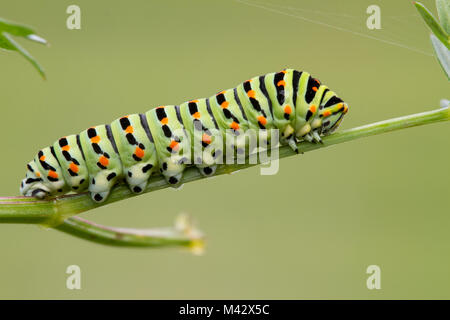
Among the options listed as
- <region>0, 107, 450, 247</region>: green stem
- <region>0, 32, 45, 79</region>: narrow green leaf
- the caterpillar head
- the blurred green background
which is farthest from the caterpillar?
the blurred green background

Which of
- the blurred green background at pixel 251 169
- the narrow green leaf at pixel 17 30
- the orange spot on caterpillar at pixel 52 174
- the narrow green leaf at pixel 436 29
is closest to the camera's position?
the narrow green leaf at pixel 17 30

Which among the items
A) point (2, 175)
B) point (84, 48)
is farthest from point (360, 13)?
point (2, 175)

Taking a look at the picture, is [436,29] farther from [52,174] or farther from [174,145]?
[52,174]

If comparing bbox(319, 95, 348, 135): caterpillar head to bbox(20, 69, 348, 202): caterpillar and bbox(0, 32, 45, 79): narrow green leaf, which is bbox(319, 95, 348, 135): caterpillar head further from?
bbox(0, 32, 45, 79): narrow green leaf

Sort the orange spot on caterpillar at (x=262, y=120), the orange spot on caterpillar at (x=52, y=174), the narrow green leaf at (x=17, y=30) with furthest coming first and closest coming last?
the orange spot on caterpillar at (x=262, y=120) → the orange spot on caterpillar at (x=52, y=174) → the narrow green leaf at (x=17, y=30)

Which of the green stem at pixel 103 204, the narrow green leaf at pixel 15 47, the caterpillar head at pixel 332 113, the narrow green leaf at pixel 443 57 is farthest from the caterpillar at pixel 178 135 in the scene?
the narrow green leaf at pixel 15 47

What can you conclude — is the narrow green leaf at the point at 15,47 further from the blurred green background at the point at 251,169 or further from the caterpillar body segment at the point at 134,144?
the blurred green background at the point at 251,169

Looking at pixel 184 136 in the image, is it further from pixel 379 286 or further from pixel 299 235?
pixel 299 235
